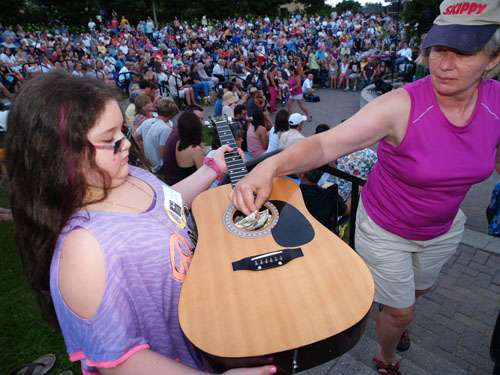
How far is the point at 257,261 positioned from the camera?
143 centimetres

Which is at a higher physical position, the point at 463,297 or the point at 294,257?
the point at 294,257

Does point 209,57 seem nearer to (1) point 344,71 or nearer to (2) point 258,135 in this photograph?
(1) point 344,71

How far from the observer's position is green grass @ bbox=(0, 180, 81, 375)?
8.30 feet

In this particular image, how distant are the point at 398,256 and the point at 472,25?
1174mm

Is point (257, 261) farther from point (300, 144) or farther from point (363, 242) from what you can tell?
point (363, 242)

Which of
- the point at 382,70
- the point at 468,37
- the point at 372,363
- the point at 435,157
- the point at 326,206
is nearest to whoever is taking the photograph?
the point at 468,37

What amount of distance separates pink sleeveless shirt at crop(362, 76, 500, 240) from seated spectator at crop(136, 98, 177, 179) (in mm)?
4538

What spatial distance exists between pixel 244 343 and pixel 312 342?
24cm

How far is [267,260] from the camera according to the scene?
1433 millimetres

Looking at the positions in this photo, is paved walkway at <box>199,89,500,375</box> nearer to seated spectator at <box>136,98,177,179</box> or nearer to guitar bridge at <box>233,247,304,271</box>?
guitar bridge at <box>233,247,304,271</box>

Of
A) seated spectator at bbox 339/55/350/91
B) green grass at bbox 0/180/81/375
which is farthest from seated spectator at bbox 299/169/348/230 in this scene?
seated spectator at bbox 339/55/350/91

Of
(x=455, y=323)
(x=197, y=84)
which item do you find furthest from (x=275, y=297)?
(x=197, y=84)

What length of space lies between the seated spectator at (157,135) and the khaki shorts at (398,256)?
4.34 metres

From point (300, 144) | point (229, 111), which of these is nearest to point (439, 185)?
point (300, 144)
